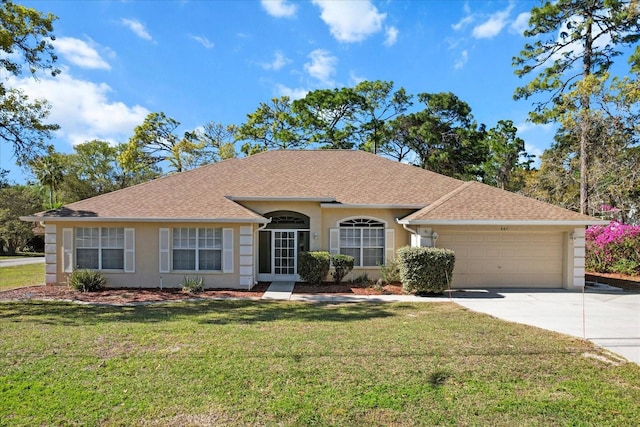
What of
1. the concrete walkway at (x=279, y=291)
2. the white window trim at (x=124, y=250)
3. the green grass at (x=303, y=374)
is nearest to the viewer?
the green grass at (x=303, y=374)

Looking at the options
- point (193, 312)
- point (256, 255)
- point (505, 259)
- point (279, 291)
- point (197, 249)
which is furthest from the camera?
point (256, 255)

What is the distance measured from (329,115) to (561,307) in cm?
2476

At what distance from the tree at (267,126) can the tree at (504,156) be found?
1707cm

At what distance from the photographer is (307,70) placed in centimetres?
2175

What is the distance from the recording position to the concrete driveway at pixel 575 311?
7.61 meters

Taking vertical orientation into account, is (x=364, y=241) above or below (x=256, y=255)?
above

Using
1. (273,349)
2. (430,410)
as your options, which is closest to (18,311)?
(273,349)

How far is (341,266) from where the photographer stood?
46.4 feet

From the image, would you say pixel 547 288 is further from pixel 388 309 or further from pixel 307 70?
pixel 307 70

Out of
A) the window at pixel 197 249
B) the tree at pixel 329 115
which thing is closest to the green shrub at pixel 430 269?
the window at pixel 197 249

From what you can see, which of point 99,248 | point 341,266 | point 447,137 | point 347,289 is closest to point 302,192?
point 341,266

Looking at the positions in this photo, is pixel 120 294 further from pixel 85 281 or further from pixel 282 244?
pixel 282 244

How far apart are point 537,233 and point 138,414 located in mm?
14023

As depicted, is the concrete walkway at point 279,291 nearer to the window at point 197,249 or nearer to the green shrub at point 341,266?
the green shrub at point 341,266
